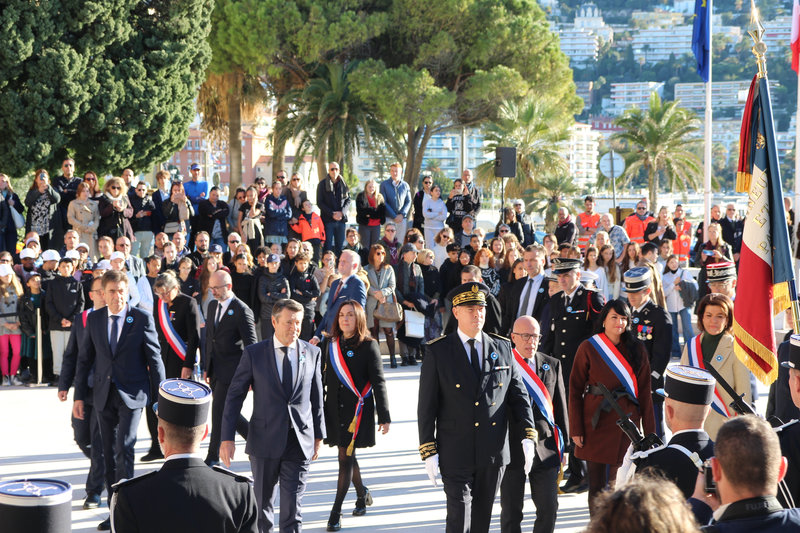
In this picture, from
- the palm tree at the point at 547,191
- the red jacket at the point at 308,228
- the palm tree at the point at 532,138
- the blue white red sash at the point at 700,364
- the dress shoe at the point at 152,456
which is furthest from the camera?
the palm tree at the point at 547,191

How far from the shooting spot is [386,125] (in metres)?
31.3

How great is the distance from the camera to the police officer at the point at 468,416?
6.02 m

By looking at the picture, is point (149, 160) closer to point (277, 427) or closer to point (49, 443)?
point (49, 443)

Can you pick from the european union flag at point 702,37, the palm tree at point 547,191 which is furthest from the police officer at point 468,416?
the palm tree at point 547,191

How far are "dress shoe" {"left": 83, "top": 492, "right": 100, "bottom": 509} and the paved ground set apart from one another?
0.06 meters

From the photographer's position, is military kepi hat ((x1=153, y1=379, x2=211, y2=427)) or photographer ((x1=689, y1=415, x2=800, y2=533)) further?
military kepi hat ((x1=153, y1=379, x2=211, y2=427))

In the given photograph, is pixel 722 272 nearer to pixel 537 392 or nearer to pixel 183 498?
pixel 537 392

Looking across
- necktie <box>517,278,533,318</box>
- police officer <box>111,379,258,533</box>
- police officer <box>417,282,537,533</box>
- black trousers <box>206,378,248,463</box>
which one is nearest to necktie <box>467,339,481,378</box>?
police officer <box>417,282,537,533</box>

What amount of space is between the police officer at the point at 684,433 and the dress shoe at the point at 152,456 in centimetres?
596

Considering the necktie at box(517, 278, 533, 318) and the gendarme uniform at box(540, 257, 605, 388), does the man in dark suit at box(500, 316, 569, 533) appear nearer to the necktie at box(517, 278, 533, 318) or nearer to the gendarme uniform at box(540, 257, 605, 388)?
the gendarme uniform at box(540, 257, 605, 388)

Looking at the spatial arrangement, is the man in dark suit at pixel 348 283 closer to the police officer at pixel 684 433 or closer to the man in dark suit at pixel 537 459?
the man in dark suit at pixel 537 459

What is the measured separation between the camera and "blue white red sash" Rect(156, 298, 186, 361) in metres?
9.61

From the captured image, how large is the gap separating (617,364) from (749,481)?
380cm

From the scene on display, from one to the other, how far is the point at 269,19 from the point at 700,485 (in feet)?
90.0
